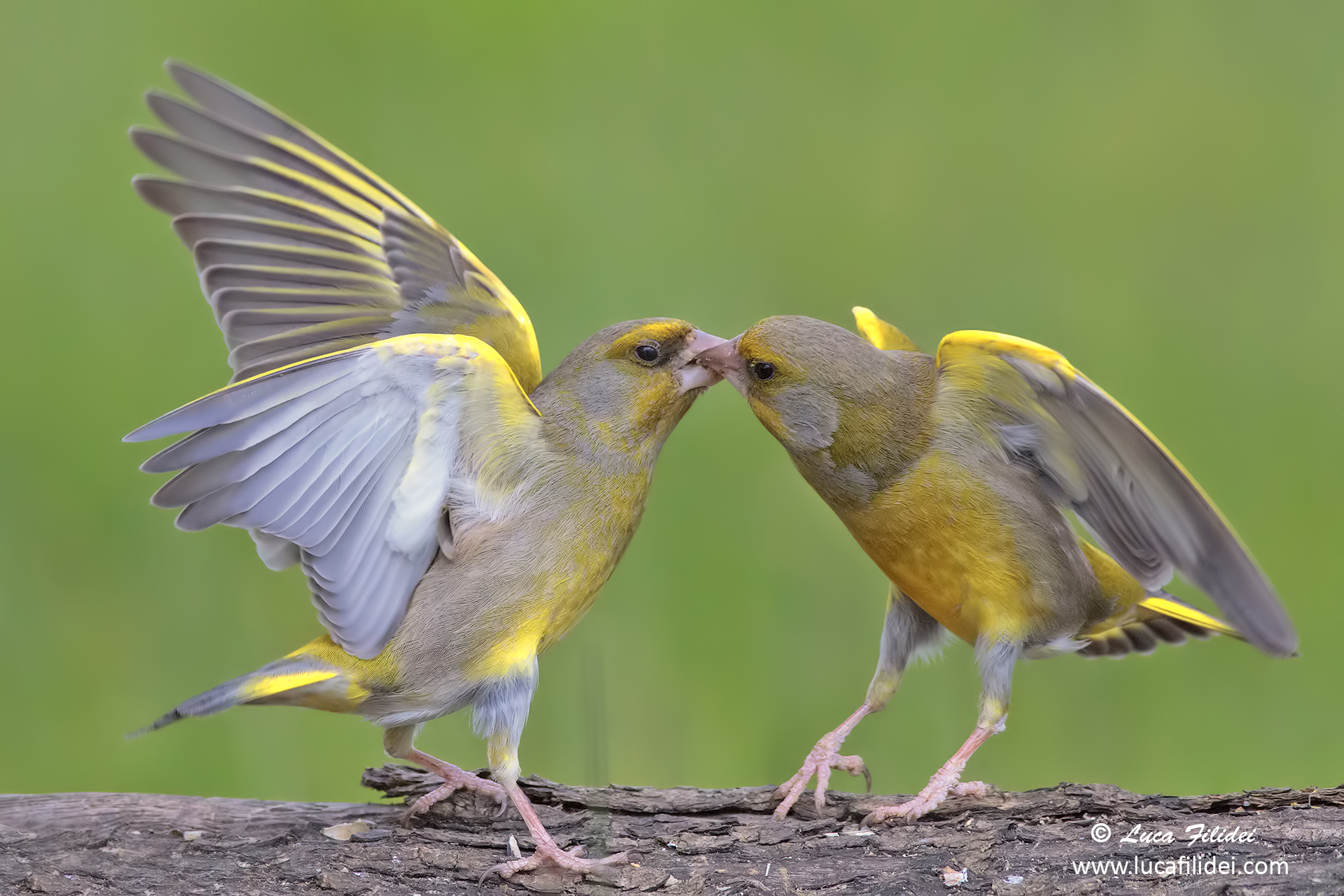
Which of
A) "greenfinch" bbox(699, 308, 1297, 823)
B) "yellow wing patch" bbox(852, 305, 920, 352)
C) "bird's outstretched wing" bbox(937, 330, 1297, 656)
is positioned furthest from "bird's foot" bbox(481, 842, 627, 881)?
"yellow wing patch" bbox(852, 305, 920, 352)

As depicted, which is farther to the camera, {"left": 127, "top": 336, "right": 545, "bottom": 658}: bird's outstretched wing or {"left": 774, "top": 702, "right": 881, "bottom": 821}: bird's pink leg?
{"left": 774, "top": 702, "right": 881, "bottom": 821}: bird's pink leg

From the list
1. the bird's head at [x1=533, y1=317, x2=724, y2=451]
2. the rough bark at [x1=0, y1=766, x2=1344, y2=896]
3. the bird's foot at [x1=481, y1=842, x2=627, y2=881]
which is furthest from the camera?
the bird's head at [x1=533, y1=317, x2=724, y2=451]

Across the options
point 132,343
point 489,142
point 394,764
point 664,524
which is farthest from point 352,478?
point 489,142

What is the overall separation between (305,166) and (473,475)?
1602 millimetres

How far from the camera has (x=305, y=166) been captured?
4914 mm

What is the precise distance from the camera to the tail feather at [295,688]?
3748 millimetres

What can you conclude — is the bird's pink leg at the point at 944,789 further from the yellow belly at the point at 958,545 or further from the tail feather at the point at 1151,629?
the tail feather at the point at 1151,629

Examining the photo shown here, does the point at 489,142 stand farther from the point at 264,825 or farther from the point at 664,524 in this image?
the point at 264,825

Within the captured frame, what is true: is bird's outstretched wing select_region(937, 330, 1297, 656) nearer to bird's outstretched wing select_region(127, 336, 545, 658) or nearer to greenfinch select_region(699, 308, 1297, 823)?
greenfinch select_region(699, 308, 1297, 823)

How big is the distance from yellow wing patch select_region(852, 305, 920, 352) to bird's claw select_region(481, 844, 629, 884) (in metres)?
2.29

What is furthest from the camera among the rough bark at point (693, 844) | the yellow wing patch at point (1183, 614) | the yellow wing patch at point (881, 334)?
the yellow wing patch at point (881, 334)

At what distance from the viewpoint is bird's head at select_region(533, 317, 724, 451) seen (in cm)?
443

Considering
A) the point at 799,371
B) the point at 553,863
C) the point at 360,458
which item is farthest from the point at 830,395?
the point at 553,863

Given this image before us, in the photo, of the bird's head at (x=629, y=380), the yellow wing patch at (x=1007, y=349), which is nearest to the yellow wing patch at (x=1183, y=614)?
the yellow wing patch at (x=1007, y=349)
